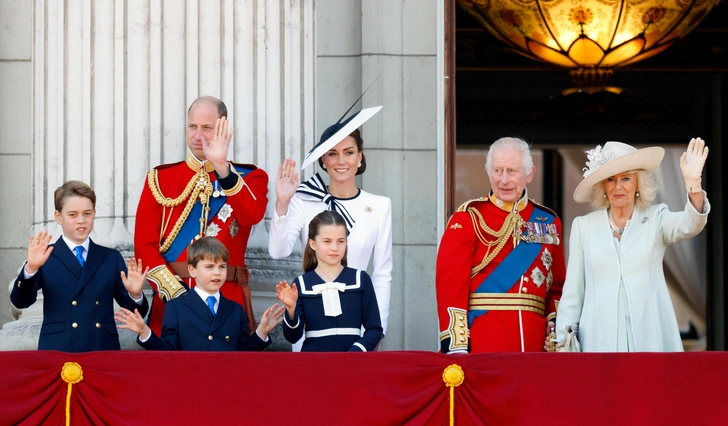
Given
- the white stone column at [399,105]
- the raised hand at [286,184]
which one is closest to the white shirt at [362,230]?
the raised hand at [286,184]

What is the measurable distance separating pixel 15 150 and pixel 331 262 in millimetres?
2922

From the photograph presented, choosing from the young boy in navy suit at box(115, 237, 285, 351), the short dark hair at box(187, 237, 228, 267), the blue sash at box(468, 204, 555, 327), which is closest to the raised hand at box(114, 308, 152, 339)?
the young boy in navy suit at box(115, 237, 285, 351)

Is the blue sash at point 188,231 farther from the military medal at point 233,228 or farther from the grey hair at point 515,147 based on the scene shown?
the grey hair at point 515,147

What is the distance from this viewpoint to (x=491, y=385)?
5812mm

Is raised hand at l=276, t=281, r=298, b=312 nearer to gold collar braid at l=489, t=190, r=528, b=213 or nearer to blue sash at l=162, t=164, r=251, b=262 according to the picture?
blue sash at l=162, t=164, r=251, b=262

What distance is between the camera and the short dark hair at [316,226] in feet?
21.1

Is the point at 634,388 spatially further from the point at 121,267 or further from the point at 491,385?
the point at 121,267

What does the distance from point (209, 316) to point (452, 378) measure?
3.65 ft

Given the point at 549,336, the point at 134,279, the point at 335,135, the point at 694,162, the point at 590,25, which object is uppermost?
the point at 590,25

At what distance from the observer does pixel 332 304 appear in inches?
249

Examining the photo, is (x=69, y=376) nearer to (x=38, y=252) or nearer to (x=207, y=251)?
(x=38, y=252)

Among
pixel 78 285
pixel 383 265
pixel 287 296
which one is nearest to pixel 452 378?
pixel 287 296

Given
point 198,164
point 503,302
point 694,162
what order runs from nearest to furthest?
point 694,162 < point 503,302 < point 198,164

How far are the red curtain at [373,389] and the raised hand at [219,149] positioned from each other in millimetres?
1010
